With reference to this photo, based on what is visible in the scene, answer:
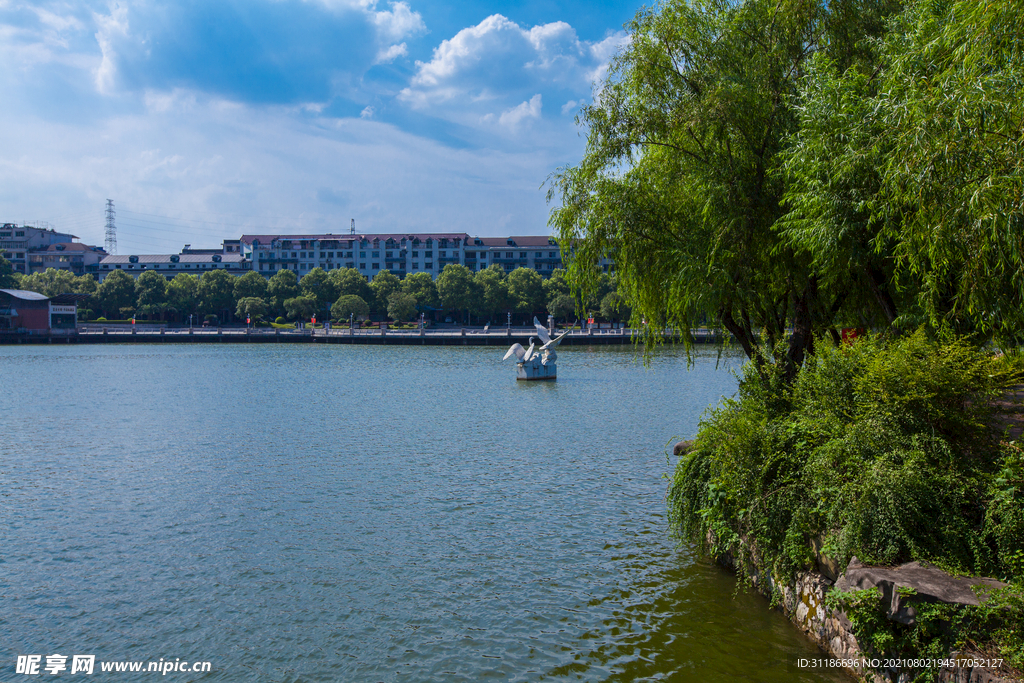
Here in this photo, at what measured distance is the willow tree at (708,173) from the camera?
43.1ft

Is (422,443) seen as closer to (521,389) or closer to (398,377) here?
(521,389)

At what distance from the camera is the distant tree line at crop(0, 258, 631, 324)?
374ft

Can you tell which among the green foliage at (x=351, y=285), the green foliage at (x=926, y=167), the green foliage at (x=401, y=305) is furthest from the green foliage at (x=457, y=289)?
the green foliage at (x=926, y=167)

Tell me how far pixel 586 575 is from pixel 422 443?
11.8 metres

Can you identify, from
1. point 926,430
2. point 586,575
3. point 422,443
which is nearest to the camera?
point 926,430

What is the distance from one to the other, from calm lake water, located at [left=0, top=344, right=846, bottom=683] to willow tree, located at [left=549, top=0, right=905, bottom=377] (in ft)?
15.1

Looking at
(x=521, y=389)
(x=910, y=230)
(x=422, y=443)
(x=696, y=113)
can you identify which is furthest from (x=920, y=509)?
(x=521, y=389)

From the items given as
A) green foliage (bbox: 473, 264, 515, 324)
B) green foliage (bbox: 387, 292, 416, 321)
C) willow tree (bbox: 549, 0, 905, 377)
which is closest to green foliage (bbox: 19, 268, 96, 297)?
green foliage (bbox: 387, 292, 416, 321)

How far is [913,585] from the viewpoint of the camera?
6.61 m

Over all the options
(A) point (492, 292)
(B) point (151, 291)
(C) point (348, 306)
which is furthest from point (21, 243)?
(A) point (492, 292)

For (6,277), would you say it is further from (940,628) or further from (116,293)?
(940,628)

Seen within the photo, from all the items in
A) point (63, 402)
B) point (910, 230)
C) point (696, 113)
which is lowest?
point (63, 402)

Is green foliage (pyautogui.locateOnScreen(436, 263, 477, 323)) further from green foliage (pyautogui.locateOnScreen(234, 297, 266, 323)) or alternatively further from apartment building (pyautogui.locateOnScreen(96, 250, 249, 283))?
apartment building (pyautogui.locateOnScreen(96, 250, 249, 283))

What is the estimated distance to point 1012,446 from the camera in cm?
762
